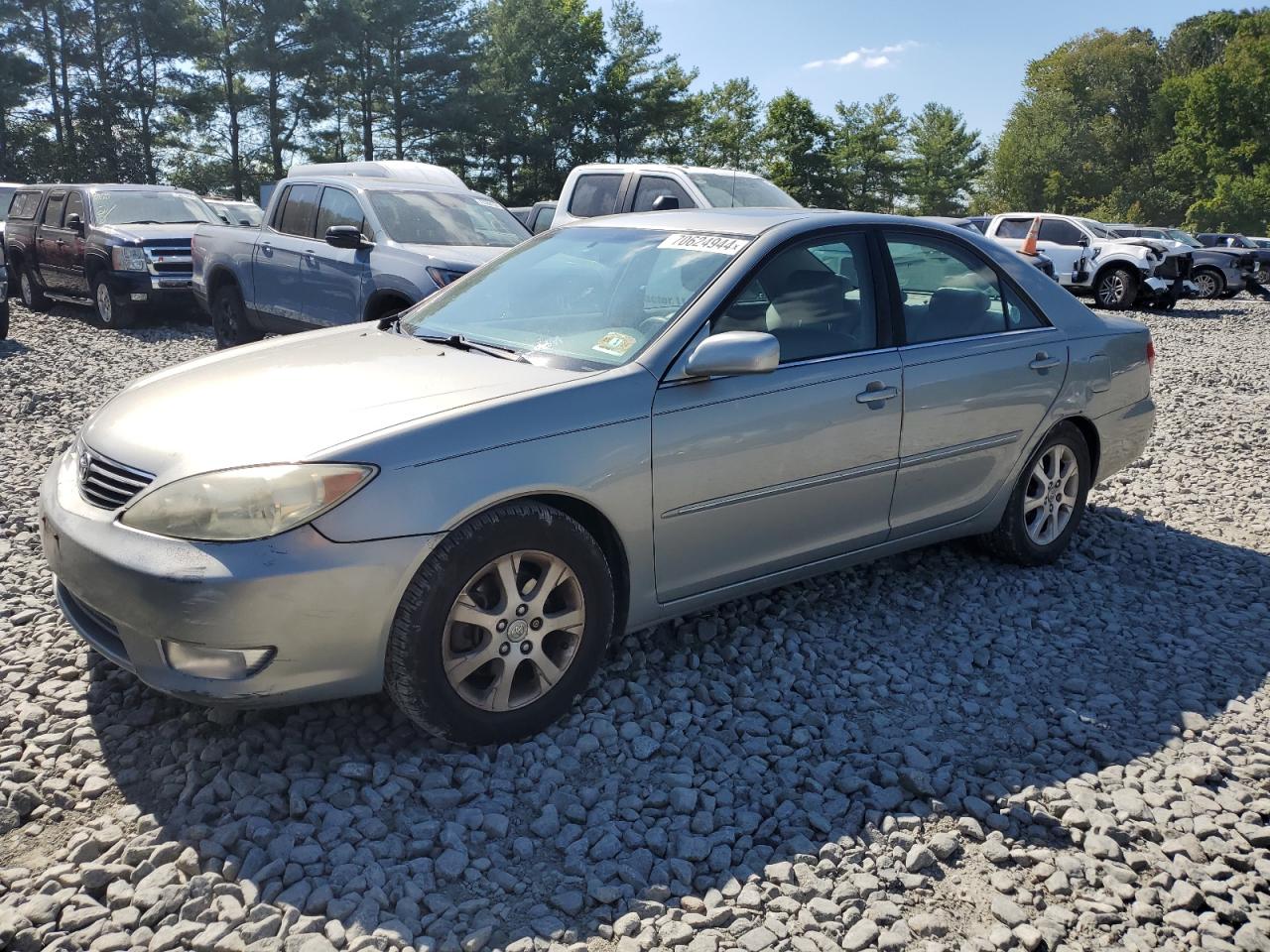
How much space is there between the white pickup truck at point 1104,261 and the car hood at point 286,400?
17.4 metres

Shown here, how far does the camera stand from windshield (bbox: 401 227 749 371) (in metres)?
3.69

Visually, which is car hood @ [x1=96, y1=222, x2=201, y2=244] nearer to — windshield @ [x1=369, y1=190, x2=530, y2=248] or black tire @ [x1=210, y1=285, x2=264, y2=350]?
black tire @ [x1=210, y1=285, x2=264, y2=350]

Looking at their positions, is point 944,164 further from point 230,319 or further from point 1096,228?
point 230,319

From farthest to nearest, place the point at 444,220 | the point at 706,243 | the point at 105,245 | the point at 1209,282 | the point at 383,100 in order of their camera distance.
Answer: the point at 383,100 → the point at 1209,282 → the point at 105,245 → the point at 444,220 → the point at 706,243

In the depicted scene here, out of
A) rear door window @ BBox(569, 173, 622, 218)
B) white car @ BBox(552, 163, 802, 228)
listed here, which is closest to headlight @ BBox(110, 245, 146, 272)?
white car @ BBox(552, 163, 802, 228)

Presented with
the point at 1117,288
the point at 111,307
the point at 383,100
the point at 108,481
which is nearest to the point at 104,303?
the point at 111,307

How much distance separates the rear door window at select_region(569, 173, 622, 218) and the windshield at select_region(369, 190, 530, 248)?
7.09 ft

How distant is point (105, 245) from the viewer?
12891mm

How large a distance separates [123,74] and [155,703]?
159ft

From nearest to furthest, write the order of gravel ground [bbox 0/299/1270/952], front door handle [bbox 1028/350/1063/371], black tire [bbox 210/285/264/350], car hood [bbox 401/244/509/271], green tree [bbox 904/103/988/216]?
1. gravel ground [bbox 0/299/1270/952]
2. front door handle [bbox 1028/350/1063/371]
3. car hood [bbox 401/244/509/271]
4. black tire [bbox 210/285/264/350]
5. green tree [bbox 904/103/988/216]

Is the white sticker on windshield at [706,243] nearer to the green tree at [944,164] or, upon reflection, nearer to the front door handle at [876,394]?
the front door handle at [876,394]

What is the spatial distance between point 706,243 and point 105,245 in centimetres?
1129

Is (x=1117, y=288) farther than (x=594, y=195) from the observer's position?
Yes

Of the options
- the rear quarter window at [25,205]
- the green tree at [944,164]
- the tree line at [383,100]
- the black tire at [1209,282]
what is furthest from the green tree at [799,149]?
the rear quarter window at [25,205]
